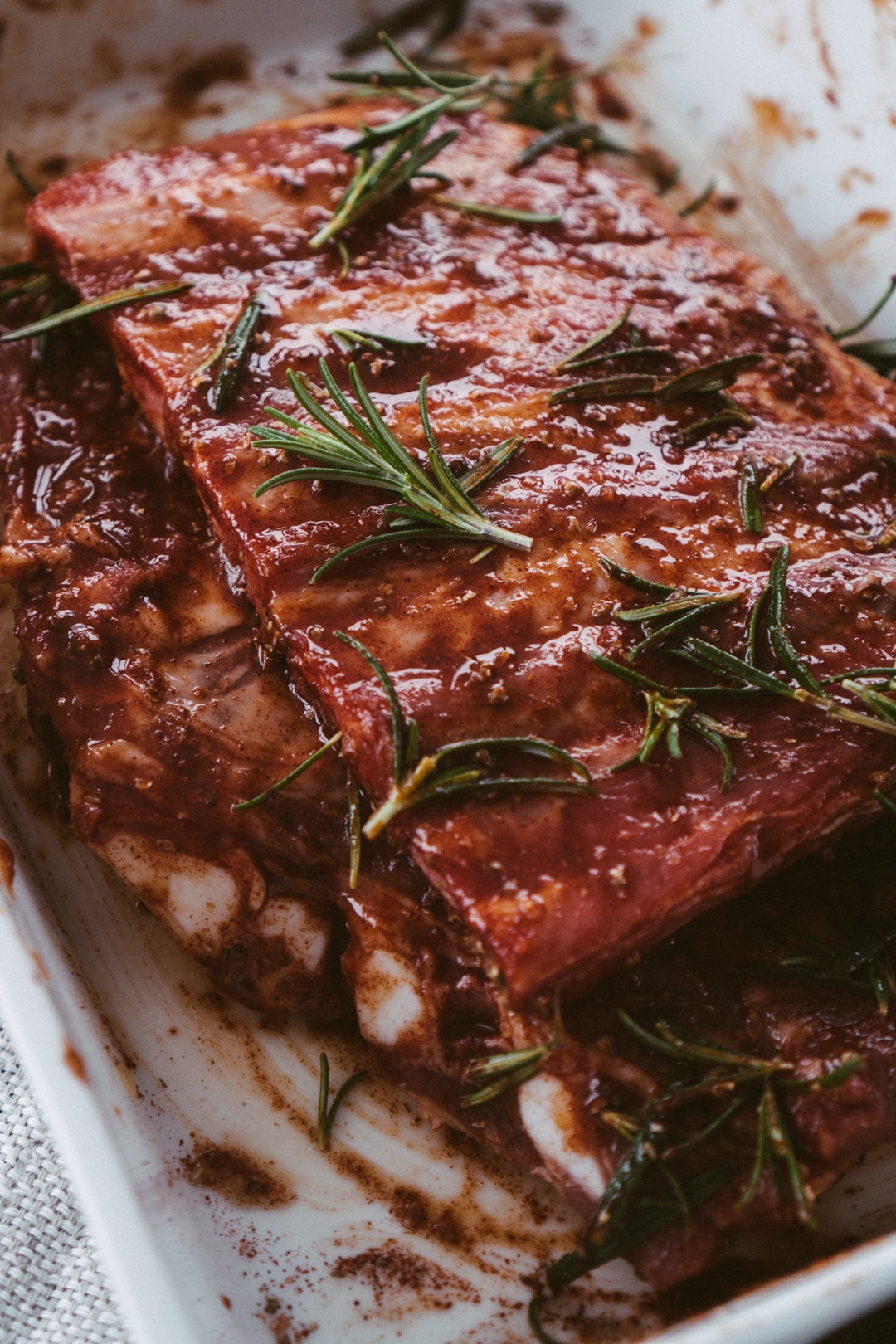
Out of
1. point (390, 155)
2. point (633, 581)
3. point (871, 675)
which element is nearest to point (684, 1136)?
point (871, 675)

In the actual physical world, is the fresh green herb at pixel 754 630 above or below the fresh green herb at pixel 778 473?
below

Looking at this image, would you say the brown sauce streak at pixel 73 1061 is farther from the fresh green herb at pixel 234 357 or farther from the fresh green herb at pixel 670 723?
the fresh green herb at pixel 234 357

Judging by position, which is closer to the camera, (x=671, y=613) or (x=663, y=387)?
(x=671, y=613)

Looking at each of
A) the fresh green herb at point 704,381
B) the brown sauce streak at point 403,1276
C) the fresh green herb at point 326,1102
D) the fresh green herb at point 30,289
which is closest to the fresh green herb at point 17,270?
the fresh green herb at point 30,289

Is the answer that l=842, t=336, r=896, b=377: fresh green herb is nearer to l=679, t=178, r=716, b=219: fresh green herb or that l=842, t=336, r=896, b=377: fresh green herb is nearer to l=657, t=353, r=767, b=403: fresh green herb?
l=679, t=178, r=716, b=219: fresh green herb

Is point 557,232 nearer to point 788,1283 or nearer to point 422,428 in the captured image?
point 422,428

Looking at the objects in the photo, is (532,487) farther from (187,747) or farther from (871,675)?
(187,747)

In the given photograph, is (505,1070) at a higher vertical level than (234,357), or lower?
lower

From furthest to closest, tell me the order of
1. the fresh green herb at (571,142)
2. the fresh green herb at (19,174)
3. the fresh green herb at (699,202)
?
1. the fresh green herb at (699,202)
2. the fresh green herb at (19,174)
3. the fresh green herb at (571,142)
